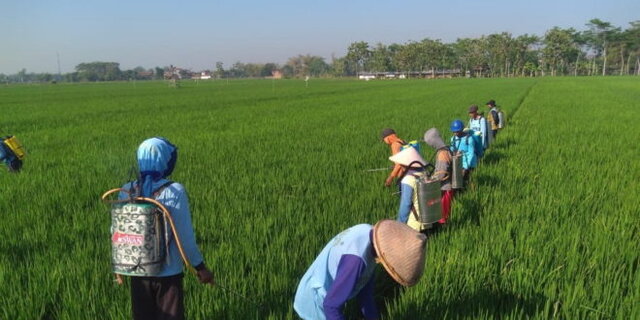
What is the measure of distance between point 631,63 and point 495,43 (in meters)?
23.7

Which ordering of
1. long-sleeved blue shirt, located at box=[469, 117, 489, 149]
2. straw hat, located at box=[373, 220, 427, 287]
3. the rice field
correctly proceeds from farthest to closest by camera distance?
long-sleeved blue shirt, located at box=[469, 117, 489, 149] → the rice field → straw hat, located at box=[373, 220, 427, 287]

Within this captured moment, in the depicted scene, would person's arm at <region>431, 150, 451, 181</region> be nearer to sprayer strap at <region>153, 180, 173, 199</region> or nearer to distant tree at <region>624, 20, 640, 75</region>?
sprayer strap at <region>153, 180, 173, 199</region>

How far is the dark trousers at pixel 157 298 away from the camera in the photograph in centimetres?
189

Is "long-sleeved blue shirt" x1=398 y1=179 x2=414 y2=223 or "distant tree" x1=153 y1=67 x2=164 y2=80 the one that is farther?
"distant tree" x1=153 y1=67 x2=164 y2=80

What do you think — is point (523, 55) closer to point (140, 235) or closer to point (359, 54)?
point (359, 54)

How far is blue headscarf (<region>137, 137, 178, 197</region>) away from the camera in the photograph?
1.76 m

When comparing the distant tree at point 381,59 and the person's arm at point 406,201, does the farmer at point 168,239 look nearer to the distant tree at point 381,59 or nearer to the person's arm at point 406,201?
the person's arm at point 406,201

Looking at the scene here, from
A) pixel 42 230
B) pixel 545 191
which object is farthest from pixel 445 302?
pixel 42 230

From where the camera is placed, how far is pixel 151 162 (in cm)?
176

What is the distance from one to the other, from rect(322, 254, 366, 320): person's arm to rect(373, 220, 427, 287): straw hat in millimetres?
94

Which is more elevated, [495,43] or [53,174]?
[495,43]

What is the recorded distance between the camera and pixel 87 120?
1433cm

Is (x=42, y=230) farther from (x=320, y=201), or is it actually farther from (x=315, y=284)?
(x=315, y=284)

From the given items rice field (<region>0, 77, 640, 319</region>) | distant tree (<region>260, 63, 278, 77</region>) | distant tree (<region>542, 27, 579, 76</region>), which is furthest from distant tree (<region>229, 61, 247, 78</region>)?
rice field (<region>0, 77, 640, 319</region>)
